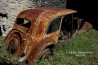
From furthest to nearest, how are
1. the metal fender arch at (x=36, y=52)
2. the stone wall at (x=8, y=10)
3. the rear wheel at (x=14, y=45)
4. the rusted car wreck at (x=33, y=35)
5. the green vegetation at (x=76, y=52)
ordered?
1. the stone wall at (x=8, y=10)
2. the green vegetation at (x=76, y=52)
3. the rear wheel at (x=14, y=45)
4. the rusted car wreck at (x=33, y=35)
5. the metal fender arch at (x=36, y=52)

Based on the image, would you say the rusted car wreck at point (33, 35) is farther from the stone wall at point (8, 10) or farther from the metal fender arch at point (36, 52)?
the stone wall at point (8, 10)

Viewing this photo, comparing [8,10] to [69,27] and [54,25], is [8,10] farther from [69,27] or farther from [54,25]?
[69,27]

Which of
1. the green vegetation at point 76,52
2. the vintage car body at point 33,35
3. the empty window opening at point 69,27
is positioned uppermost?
the vintage car body at point 33,35

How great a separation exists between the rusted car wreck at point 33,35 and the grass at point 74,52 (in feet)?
1.17

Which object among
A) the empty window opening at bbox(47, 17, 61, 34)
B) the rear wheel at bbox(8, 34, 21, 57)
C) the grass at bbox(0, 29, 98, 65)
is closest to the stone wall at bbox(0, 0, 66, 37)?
the grass at bbox(0, 29, 98, 65)

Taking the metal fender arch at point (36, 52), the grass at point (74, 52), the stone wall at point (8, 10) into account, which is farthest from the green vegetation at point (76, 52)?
the stone wall at point (8, 10)

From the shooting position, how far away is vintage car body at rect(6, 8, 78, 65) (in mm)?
6745

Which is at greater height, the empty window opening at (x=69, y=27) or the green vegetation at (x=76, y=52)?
the empty window opening at (x=69, y=27)

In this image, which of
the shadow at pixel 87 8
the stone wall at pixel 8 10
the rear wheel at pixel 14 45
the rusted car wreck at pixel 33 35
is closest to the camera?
the rusted car wreck at pixel 33 35

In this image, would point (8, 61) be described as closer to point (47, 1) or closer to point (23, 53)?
point (23, 53)

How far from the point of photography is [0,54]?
726cm

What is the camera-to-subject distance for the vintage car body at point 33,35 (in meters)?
6.74

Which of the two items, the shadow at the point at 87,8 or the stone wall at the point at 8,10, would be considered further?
the shadow at the point at 87,8

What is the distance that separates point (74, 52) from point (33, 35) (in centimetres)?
203
